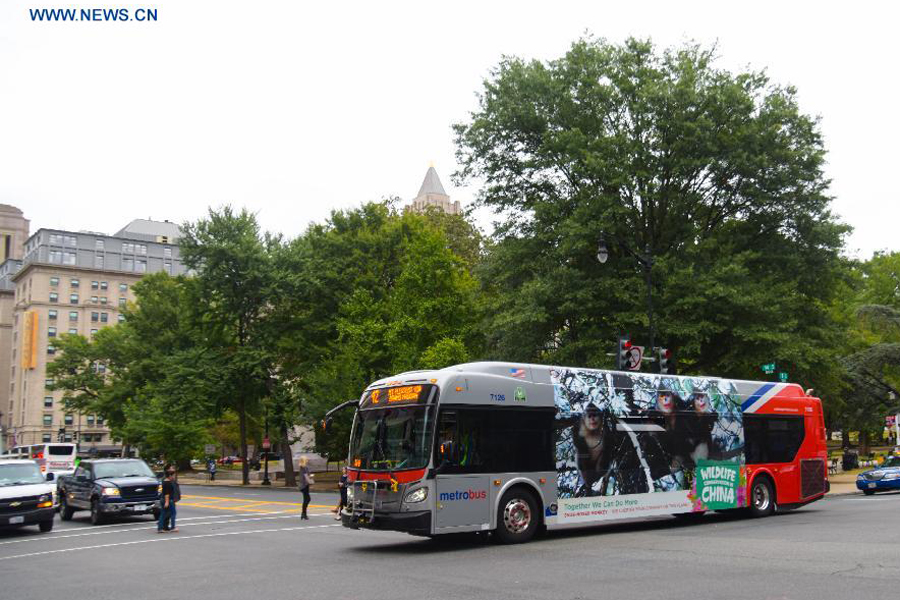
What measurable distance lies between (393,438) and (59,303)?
131706mm

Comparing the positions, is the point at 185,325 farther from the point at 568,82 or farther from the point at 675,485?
the point at 675,485

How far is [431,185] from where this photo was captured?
5984 inches

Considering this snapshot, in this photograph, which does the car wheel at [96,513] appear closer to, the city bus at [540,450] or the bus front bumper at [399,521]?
the city bus at [540,450]

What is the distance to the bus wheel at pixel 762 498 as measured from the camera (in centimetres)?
2089

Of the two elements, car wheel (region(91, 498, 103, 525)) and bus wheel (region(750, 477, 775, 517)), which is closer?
bus wheel (region(750, 477, 775, 517))

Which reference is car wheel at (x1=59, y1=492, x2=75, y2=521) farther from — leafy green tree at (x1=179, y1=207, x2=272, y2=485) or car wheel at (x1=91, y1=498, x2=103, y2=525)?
leafy green tree at (x1=179, y1=207, x2=272, y2=485)

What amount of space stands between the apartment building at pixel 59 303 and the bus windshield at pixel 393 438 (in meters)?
118

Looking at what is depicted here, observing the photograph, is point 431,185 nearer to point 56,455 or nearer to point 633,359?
point 56,455

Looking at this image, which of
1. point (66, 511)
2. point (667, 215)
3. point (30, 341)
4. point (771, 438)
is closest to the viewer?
point (771, 438)

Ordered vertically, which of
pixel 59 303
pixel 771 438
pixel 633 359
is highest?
pixel 59 303

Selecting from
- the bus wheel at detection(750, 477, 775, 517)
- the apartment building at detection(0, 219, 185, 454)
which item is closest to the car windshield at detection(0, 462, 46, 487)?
the bus wheel at detection(750, 477, 775, 517)

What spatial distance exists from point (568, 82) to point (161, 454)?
37.7 meters

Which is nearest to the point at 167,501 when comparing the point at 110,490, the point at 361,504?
the point at 110,490

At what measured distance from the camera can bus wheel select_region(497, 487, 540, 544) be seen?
51.5ft
